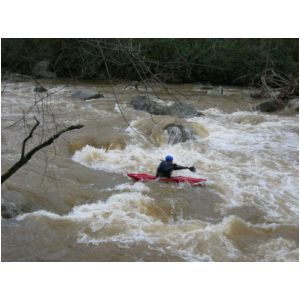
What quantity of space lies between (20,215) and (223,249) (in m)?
2.83

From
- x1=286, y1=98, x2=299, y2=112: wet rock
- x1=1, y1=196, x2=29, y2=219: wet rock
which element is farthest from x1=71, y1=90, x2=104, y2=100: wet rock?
x1=1, y1=196, x2=29, y2=219: wet rock

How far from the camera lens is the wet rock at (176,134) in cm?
995

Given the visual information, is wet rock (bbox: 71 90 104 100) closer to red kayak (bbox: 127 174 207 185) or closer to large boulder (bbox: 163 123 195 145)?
large boulder (bbox: 163 123 195 145)

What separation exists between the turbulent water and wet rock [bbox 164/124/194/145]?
0.36 ft

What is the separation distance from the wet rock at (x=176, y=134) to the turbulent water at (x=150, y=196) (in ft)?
0.36

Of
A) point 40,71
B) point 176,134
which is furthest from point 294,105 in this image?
point 40,71

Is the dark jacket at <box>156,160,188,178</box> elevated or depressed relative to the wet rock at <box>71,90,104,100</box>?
depressed

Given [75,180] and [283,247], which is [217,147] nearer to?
[75,180]

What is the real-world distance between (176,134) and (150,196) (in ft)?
11.4

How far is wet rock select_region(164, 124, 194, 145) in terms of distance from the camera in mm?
9953

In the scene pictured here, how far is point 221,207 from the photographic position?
6555mm

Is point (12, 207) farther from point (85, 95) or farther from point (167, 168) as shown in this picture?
point (85, 95)

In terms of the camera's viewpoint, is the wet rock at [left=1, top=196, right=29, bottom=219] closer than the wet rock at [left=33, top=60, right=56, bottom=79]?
No

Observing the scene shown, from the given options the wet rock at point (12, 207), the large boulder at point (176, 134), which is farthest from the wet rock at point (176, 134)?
the wet rock at point (12, 207)
